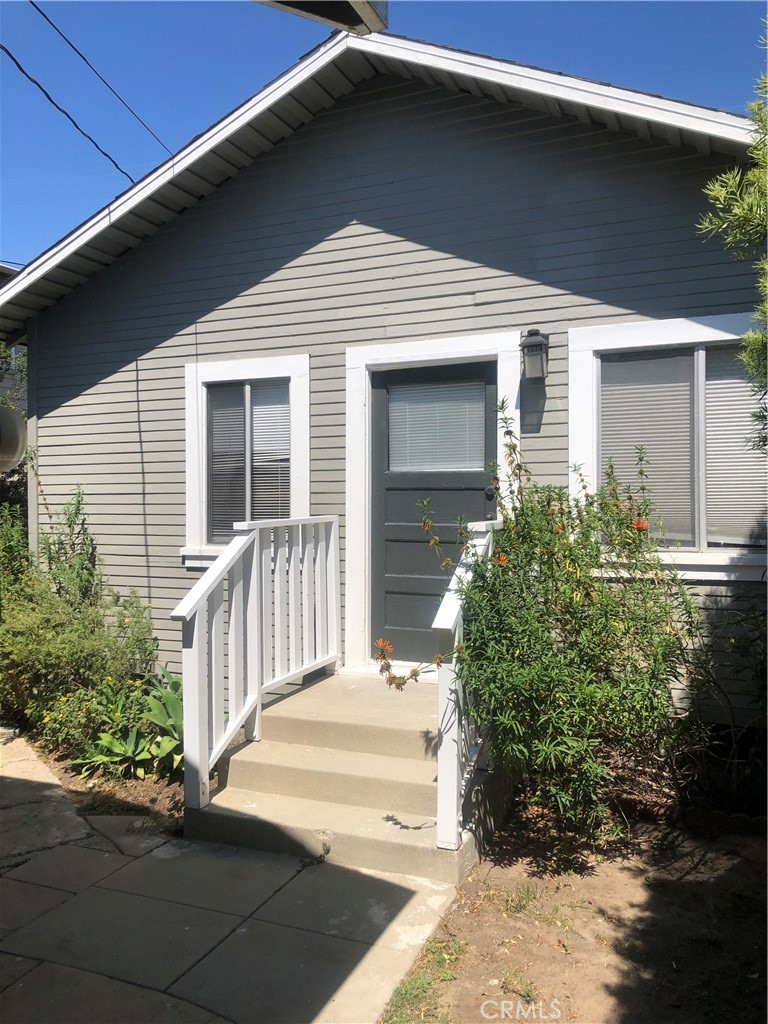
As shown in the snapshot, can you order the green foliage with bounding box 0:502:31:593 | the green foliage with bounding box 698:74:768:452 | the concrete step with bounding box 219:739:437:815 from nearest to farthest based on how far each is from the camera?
1. the green foliage with bounding box 698:74:768:452
2. the concrete step with bounding box 219:739:437:815
3. the green foliage with bounding box 0:502:31:593

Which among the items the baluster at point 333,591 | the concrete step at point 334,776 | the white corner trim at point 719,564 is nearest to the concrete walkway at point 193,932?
the concrete step at point 334,776

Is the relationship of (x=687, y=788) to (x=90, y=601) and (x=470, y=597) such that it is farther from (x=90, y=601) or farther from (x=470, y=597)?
(x=90, y=601)

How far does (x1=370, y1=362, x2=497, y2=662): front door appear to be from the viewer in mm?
5312

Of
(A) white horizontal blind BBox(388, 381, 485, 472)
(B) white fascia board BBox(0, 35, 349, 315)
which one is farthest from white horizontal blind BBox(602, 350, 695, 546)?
(B) white fascia board BBox(0, 35, 349, 315)

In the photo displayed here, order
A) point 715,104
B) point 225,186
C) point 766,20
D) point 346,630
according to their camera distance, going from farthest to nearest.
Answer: point 225,186 < point 346,630 < point 715,104 < point 766,20

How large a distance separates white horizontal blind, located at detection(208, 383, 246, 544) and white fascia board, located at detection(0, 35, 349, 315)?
148cm

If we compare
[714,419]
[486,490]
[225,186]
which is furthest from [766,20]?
[225,186]

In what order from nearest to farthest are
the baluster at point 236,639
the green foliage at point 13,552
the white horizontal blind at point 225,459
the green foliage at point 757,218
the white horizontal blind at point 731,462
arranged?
the green foliage at point 757,218 < the baluster at point 236,639 < the white horizontal blind at point 731,462 < the white horizontal blind at point 225,459 < the green foliage at point 13,552

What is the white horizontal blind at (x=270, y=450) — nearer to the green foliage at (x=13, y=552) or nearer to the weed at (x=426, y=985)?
the green foliage at (x=13, y=552)

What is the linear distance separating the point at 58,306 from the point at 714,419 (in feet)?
17.7

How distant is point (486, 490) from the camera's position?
5.22 m

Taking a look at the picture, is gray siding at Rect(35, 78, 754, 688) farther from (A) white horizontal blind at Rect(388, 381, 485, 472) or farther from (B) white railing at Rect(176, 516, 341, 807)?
(B) white railing at Rect(176, 516, 341, 807)

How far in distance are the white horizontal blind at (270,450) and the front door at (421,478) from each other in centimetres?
76

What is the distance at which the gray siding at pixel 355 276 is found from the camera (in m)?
4.83
